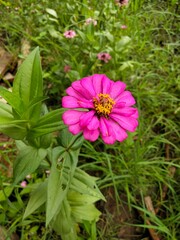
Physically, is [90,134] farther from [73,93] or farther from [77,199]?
[77,199]

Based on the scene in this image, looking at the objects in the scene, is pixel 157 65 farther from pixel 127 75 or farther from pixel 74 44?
pixel 74 44

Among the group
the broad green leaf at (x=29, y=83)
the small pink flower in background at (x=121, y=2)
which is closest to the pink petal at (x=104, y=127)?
the broad green leaf at (x=29, y=83)

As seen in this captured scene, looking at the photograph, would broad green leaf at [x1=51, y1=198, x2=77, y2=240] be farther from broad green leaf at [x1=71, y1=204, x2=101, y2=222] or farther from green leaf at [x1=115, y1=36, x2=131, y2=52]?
green leaf at [x1=115, y1=36, x2=131, y2=52]

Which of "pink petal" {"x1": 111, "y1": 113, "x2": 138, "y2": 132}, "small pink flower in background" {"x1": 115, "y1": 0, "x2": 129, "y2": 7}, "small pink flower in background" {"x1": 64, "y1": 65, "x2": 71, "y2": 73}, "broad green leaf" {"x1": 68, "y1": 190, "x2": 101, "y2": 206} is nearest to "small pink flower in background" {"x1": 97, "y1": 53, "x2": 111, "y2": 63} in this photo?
"small pink flower in background" {"x1": 64, "y1": 65, "x2": 71, "y2": 73}

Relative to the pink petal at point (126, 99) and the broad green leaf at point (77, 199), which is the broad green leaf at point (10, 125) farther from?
the broad green leaf at point (77, 199)

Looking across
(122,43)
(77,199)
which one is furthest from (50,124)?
(122,43)

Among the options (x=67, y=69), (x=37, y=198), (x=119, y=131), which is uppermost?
(x=119, y=131)
